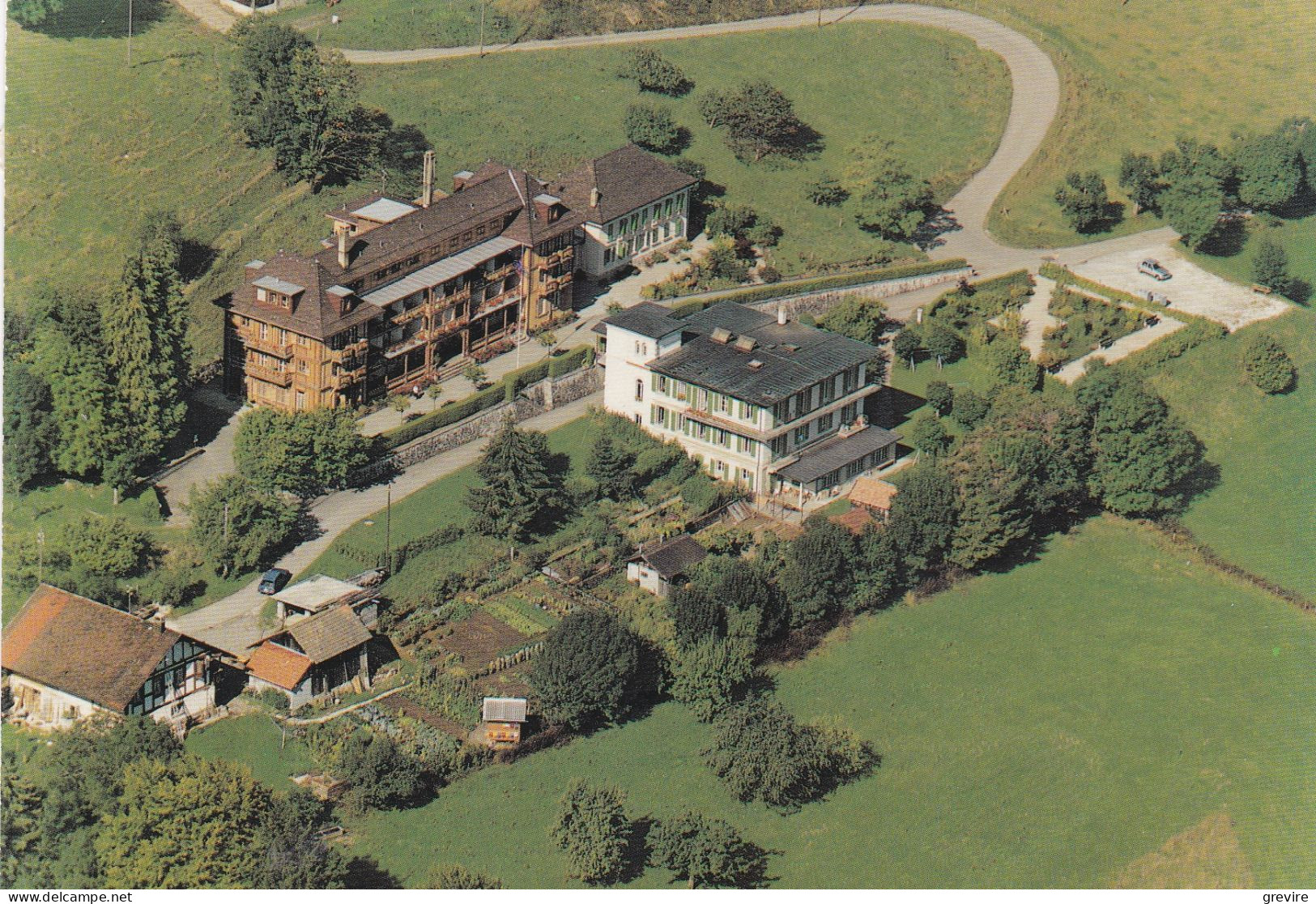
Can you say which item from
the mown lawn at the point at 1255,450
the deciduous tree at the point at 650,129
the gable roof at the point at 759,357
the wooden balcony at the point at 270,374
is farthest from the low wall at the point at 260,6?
the mown lawn at the point at 1255,450

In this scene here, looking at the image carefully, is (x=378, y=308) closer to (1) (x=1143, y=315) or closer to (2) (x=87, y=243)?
(2) (x=87, y=243)

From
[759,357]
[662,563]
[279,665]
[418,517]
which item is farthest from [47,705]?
[759,357]

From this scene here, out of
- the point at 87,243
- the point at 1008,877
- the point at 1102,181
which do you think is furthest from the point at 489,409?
the point at 1102,181

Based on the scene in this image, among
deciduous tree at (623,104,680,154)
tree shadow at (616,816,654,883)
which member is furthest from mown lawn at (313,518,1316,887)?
deciduous tree at (623,104,680,154)

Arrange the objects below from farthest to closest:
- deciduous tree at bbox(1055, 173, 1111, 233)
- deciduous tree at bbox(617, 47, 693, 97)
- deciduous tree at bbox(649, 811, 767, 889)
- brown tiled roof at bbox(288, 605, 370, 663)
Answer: deciduous tree at bbox(617, 47, 693, 97)
deciduous tree at bbox(1055, 173, 1111, 233)
brown tiled roof at bbox(288, 605, 370, 663)
deciduous tree at bbox(649, 811, 767, 889)

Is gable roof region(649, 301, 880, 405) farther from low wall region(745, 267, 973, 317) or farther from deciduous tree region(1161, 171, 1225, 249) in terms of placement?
deciduous tree region(1161, 171, 1225, 249)

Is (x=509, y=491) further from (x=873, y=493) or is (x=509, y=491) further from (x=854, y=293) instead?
(x=854, y=293)
